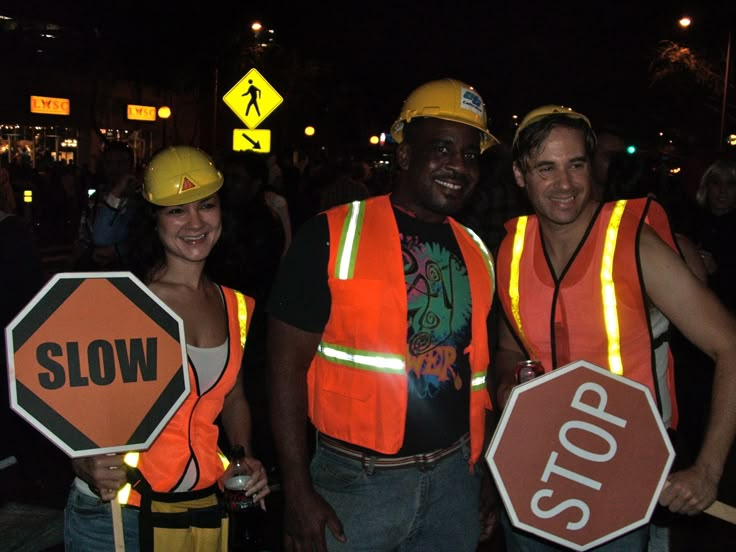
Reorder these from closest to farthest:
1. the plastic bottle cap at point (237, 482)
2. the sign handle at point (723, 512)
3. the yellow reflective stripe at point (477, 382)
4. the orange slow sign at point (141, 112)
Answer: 1. the plastic bottle cap at point (237, 482)
2. the yellow reflective stripe at point (477, 382)
3. the sign handle at point (723, 512)
4. the orange slow sign at point (141, 112)

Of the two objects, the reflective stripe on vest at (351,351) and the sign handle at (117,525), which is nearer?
the sign handle at (117,525)

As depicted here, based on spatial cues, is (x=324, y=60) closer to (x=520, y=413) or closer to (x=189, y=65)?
(x=189, y=65)

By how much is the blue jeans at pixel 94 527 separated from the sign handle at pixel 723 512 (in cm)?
413

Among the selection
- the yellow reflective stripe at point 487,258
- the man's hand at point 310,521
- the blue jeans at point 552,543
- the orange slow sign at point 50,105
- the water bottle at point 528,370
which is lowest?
the blue jeans at point 552,543

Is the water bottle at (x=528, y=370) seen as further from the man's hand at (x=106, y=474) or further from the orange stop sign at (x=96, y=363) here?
the man's hand at (x=106, y=474)

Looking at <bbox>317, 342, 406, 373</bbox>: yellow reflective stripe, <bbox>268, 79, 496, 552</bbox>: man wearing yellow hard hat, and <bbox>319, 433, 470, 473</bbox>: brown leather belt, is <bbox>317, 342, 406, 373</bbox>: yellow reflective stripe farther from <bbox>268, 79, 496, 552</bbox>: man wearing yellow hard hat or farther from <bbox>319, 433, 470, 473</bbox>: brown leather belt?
<bbox>319, 433, 470, 473</bbox>: brown leather belt

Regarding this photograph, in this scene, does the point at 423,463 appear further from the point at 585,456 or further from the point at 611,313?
the point at 611,313

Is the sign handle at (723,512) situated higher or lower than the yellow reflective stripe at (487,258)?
lower

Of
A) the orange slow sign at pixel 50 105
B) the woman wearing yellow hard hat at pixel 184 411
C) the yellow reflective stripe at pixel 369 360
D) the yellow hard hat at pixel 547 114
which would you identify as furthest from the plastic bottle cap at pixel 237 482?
the orange slow sign at pixel 50 105

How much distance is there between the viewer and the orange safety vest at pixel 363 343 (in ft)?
9.50

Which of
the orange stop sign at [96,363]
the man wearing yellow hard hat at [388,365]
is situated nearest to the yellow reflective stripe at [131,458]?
the orange stop sign at [96,363]

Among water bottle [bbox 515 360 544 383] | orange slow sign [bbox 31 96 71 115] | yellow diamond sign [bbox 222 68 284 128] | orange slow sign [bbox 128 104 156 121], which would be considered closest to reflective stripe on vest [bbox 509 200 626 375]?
water bottle [bbox 515 360 544 383]

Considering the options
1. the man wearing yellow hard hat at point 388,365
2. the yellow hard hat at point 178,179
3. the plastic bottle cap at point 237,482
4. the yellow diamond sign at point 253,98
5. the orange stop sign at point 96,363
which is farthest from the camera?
the yellow diamond sign at point 253,98

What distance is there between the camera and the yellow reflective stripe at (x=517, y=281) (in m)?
3.16
